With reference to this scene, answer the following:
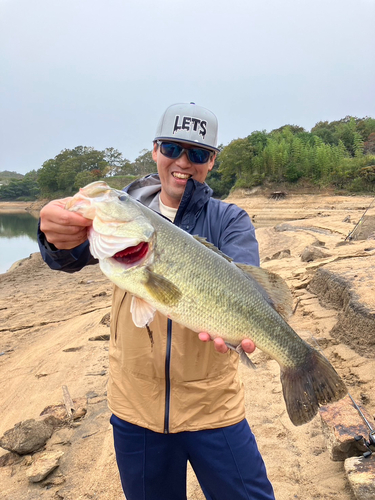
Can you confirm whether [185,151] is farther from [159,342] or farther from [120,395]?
[120,395]

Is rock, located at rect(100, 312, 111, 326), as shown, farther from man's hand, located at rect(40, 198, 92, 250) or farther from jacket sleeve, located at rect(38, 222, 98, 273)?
man's hand, located at rect(40, 198, 92, 250)

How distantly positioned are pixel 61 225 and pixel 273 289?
1.31 metres

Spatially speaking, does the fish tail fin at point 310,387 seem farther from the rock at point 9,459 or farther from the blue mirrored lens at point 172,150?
the rock at point 9,459

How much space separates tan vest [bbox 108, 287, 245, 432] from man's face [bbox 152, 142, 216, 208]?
0.89 m

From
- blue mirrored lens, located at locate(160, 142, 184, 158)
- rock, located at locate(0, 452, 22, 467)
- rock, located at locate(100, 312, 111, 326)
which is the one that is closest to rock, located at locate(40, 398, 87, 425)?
rock, located at locate(0, 452, 22, 467)

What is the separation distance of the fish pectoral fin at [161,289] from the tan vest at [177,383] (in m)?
0.23

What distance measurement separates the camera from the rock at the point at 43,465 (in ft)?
10.3

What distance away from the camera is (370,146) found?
118 feet

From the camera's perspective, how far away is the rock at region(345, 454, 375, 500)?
7.70 feet

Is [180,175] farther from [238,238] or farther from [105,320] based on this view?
[105,320]

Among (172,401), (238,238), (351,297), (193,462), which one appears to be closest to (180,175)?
(238,238)

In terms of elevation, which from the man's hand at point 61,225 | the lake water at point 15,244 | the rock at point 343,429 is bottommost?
the lake water at point 15,244

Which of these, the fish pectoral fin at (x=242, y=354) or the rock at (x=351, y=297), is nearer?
the fish pectoral fin at (x=242, y=354)

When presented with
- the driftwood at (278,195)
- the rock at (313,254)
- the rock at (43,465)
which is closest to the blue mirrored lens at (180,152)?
the rock at (43,465)
